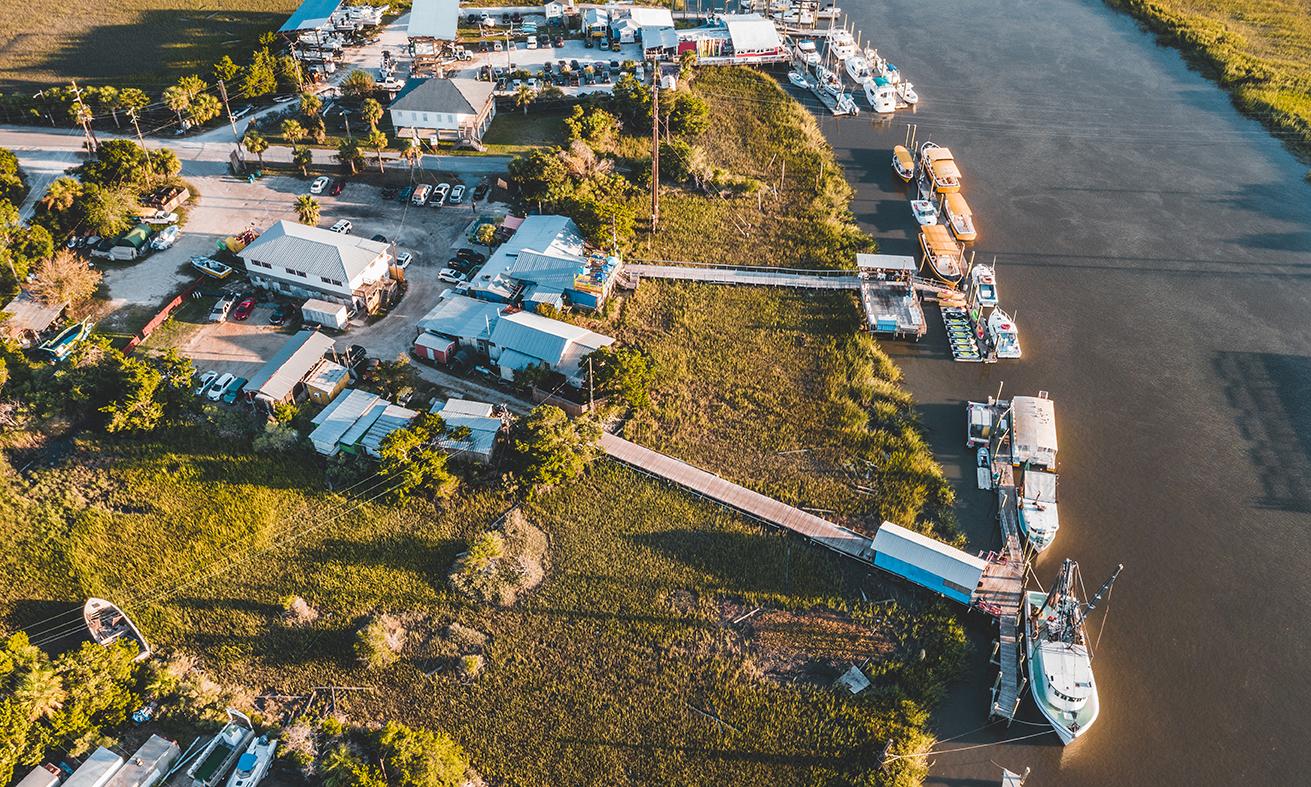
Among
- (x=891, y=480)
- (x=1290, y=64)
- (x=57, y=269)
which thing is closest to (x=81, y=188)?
(x=57, y=269)

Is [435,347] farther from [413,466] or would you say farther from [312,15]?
[312,15]

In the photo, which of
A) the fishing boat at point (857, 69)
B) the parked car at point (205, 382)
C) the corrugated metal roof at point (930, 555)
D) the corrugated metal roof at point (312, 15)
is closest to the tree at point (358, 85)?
the corrugated metal roof at point (312, 15)

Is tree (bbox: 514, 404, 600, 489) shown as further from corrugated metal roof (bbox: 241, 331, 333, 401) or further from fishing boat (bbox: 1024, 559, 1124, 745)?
fishing boat (bbox: 1024, 559, 1124, 745)

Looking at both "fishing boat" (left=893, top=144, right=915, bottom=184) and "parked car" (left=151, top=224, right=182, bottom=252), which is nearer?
"parked car" (left=151, top=224, right=182, bottom=252)

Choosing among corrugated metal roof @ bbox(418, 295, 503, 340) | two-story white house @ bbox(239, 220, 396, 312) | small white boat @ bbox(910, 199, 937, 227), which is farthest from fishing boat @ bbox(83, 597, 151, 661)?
small white boat @ bbox(910, 199, 937, 227)

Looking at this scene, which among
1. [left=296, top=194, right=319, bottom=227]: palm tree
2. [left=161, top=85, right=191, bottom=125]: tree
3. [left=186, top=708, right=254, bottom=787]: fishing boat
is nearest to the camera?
[left=186, top=708, right=254, bottom=787]: fishing boat

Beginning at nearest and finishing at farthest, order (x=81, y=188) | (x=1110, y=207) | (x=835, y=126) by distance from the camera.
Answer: (x=81, y=188), (x=1110, y=207), (x=835, y=126)

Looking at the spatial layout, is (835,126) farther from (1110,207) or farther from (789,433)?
(789,433)
